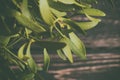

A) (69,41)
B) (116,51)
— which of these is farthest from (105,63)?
(69,41)

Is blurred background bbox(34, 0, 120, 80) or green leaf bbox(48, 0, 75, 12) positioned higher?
green leaf bbox(48, 0, 75, 12)

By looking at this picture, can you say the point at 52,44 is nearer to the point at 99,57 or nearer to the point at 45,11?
the point at 45,11

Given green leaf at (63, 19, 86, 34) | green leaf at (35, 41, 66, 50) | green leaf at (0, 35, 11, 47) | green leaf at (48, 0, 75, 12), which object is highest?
green leaf at (48, 0, 75, 12)

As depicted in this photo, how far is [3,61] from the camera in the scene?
563mm

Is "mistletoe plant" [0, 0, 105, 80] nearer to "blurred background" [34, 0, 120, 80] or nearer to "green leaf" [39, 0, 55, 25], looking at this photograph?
"green leaf" [39, 0, 55, 25]

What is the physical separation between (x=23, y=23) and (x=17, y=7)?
1.4 inches

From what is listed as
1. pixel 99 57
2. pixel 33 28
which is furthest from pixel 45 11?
pixel 99 57

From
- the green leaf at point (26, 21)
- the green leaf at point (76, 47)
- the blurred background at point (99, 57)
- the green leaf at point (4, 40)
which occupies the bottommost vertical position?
the blurred background at point (99, 57)

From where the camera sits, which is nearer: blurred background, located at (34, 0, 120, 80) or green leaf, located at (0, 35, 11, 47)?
green leaf, located at (0, 35, 11, 47)

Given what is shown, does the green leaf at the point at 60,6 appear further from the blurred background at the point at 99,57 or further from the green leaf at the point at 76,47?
the blurred background at the point at 99,57

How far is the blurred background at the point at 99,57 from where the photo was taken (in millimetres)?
1052

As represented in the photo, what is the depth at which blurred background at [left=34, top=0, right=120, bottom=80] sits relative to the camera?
1.05 meters

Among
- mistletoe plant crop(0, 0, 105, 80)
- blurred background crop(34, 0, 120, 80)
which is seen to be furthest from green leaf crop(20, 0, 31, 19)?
blurred background crop(34, 0, 120, 80)

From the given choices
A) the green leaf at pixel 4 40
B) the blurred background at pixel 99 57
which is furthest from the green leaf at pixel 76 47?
the blurred background at pixel 99 57
